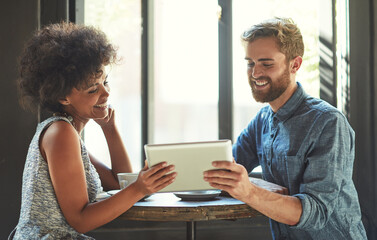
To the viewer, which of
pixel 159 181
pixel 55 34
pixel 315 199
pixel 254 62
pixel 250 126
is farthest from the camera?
pixel 250 126

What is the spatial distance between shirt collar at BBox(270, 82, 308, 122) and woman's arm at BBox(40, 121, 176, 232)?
0.73 meters

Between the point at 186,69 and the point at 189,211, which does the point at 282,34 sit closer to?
the point at 189,211

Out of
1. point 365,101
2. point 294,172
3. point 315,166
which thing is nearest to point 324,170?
point 315,166

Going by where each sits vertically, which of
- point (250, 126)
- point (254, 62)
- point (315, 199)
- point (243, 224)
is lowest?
point (243, 224)

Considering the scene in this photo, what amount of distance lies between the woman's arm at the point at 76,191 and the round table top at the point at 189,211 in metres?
0.05

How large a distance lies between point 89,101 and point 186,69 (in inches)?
56.7

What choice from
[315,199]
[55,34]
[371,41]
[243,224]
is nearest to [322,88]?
[371,41]

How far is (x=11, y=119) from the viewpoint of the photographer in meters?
2.73

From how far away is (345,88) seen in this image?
9.73 feet

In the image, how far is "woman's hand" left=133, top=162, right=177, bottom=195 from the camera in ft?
4.92

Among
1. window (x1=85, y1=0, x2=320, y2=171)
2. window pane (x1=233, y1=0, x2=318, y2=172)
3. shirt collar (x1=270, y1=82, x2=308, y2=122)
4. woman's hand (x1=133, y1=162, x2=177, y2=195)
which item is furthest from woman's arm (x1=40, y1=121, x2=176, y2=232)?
window pane (x1=233, y1=0, x2=318, y2=172)

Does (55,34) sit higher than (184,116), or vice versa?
(55,34)

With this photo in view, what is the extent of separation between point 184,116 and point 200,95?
192mm

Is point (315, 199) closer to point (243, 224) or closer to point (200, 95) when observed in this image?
point (243, 224)
